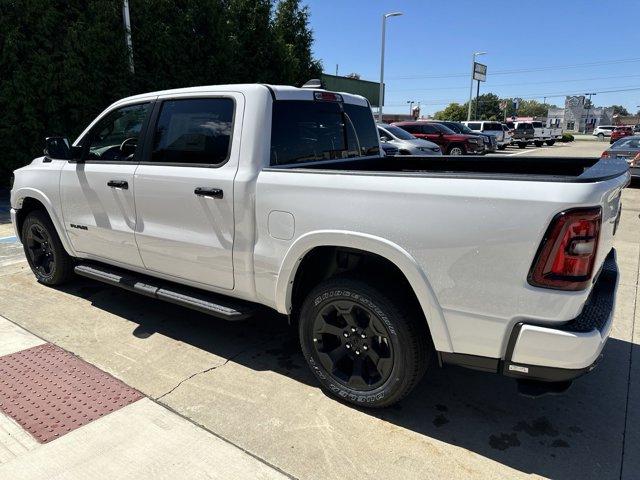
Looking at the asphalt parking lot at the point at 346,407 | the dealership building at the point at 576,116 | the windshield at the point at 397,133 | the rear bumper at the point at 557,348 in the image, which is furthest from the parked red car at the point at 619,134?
the dealership building at the point at 576,116

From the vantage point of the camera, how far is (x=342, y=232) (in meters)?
2.61

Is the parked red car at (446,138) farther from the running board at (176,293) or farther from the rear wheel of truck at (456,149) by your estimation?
the running board at (176,293)

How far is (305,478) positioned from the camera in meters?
2.36

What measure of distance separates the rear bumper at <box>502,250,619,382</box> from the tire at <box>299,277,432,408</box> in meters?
0.50

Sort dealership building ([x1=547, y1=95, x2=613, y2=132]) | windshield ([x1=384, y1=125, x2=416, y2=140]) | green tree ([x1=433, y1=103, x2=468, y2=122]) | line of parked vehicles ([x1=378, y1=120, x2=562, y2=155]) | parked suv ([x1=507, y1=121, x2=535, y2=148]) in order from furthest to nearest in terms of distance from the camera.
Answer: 1. dealership building ([x1=547, y1=95, x2=613, y2=132])
2. green tree ([x1=433, y1=103, x2=468, y2=122])
3. parked suv ([x1=507, y1=121, x2=535, y2=148])
4. windshield ([x1=384, y1=125, x2=416, y2=140])
5. line of parked vehicles ([x1=378, y1=120, x2=562, y2=155])

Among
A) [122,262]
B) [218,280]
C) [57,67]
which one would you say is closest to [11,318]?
[122,262]

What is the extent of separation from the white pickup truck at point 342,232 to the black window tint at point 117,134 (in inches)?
0.7

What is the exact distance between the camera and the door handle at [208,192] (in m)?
3.10

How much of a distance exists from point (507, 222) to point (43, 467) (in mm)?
2570

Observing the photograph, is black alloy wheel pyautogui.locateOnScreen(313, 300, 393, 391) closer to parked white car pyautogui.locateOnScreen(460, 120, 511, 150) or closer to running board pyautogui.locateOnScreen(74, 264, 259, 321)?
running board pyautogui.locateOnScreen(74, 264, 259, 321)

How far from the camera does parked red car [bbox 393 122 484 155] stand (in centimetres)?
1903

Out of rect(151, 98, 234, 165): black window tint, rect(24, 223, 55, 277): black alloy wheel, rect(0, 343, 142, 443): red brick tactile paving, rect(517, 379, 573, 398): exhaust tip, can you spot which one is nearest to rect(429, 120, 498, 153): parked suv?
rect(24, 223, 55, 277): black alloy wheel

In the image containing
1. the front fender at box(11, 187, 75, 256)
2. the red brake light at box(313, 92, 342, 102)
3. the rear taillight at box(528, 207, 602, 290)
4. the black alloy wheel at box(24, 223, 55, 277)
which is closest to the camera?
the rear taillight at box(528, 207, 602, 290)

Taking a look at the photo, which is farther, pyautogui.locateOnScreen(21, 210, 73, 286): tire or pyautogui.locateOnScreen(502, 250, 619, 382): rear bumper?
pyautogui.locateOnScreen(21, 210, 73, 286): tire
